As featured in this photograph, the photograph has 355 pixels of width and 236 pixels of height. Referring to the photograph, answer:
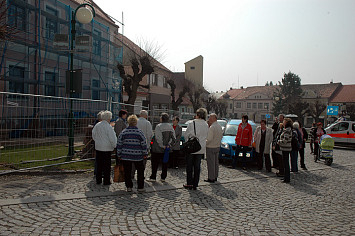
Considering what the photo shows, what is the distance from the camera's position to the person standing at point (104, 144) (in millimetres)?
6922

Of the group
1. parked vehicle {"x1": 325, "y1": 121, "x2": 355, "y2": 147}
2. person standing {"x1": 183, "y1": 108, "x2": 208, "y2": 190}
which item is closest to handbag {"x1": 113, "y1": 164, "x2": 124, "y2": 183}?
person standing {"x1": 183, "y1": 108, "x2": 208, "y2": 190}

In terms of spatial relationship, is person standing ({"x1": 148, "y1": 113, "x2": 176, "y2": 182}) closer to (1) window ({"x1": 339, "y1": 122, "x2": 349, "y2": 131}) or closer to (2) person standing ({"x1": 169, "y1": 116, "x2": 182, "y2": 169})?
(2) person standing ({"x1": 169, "y1": 116, "x2": 182, "y2": 169})

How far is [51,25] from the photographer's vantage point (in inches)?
758

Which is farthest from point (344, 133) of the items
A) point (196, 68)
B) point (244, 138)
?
point (196, 68)

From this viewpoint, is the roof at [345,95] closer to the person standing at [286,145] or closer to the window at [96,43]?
the window at [96,43]

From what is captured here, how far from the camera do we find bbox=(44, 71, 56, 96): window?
18.3m

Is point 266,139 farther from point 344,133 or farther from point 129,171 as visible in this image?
point 344,133

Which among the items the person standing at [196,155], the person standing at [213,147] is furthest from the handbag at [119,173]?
the person standing at [213,147]

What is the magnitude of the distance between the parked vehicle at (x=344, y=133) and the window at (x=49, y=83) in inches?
752

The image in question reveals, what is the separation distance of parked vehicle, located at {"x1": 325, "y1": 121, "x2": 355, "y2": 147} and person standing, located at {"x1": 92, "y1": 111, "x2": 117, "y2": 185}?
1832 centimetres

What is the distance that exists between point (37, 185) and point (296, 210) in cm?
551

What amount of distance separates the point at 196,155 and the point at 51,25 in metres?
16.5

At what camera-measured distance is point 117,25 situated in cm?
2803

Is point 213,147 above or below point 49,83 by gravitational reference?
below
